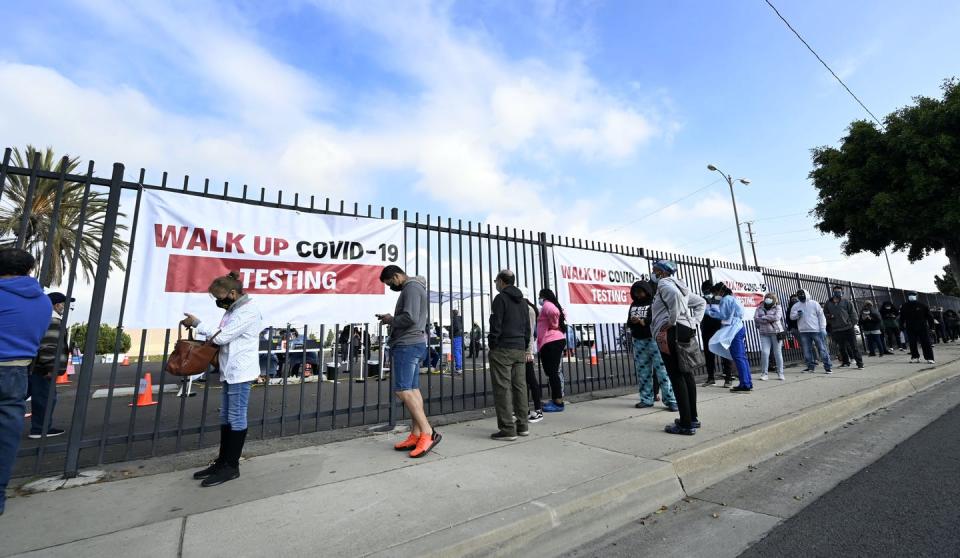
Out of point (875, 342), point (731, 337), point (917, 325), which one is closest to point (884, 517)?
point (731, 337)

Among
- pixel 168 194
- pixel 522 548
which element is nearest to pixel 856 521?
pixel 522 548

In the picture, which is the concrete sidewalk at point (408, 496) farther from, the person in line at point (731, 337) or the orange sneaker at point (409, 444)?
the person in line at point (731, 337)

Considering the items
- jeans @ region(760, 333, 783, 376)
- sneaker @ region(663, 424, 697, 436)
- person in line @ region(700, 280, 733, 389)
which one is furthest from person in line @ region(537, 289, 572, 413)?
jeans @ region(760, 333, 783, 376)

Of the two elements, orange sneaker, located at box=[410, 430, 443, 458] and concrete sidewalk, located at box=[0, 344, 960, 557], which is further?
orange sneaker, located at box=[410, 430, 443, 458]

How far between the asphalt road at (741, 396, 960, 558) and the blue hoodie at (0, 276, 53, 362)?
4.71 metres

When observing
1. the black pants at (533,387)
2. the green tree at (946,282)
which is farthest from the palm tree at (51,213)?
the green tree at (946,282)

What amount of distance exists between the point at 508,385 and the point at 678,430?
1773mm

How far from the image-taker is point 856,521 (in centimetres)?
259

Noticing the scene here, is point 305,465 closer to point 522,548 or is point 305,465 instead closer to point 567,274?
point 522,548

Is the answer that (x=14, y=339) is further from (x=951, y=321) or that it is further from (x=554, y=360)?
(x=951, y=321)

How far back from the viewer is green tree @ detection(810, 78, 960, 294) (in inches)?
565

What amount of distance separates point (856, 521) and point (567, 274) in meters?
4.77

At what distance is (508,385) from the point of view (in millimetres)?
4301

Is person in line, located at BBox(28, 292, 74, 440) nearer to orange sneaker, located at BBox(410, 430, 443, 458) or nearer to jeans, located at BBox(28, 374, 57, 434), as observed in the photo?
jeans, located at BBox(28, 374, 57, 434)
